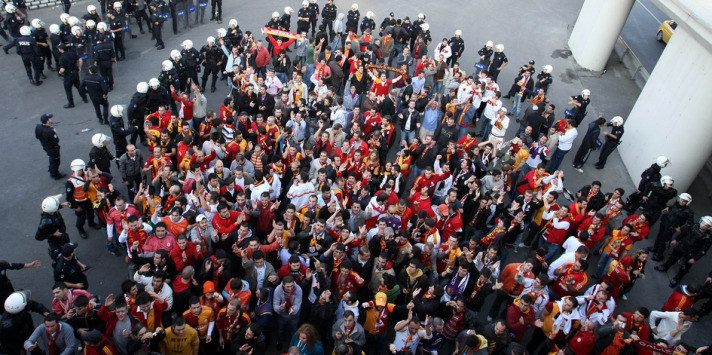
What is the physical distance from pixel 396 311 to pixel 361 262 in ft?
2.91

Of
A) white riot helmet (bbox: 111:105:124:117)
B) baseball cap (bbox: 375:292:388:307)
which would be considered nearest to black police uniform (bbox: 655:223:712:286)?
baseball cap (bbox: 375:292:388:307)

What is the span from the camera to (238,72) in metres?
11.9

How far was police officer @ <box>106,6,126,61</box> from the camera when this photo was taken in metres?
14.3

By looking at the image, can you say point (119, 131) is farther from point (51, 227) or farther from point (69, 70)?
point (69, 70)

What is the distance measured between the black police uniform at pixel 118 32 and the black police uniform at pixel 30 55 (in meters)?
2.08

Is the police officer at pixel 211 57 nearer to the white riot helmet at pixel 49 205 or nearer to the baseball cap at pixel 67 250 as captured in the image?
the white riot helmet at pixel 49 205

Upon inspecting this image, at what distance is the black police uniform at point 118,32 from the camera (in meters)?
14.3

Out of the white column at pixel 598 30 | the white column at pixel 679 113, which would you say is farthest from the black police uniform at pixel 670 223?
the white column at pixel 598 30

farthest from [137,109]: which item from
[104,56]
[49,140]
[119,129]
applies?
[104,56]

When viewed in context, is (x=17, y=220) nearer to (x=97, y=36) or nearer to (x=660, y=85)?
(x=97, y=36)

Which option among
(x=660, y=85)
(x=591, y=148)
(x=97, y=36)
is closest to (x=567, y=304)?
(x=591, y=148)

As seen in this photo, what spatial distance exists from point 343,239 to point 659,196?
699 cm

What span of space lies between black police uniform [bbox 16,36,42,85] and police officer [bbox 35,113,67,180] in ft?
14.8

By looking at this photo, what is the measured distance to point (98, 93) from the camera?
1145 cm
